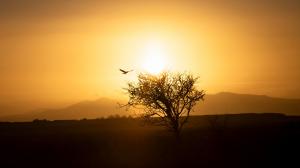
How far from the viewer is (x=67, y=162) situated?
45.7m

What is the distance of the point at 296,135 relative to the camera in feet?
172

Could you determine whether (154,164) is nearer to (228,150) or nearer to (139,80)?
(228,150)

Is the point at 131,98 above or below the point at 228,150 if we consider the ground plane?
above

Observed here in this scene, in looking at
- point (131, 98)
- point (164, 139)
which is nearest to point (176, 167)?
Answer: point (131, 98)

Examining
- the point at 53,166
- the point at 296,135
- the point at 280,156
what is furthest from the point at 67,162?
the point at 296,135

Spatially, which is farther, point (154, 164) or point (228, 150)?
point (228, 150)

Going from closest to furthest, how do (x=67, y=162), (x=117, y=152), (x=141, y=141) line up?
(x=67, y=162) < (x=117, y=152) < (x=141, y=141)

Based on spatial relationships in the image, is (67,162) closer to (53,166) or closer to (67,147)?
(53,166)

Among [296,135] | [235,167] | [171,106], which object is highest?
[171,106]

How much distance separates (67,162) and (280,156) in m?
18.6

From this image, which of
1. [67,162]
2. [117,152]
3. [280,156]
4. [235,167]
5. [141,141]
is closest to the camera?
[235,167]

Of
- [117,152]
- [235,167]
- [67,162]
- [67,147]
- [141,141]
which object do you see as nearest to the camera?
[235,167]

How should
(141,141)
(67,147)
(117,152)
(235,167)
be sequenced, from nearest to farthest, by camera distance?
(235,167) < (117,152) < (67,147) < (141,141)

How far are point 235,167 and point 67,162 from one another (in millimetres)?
15655
